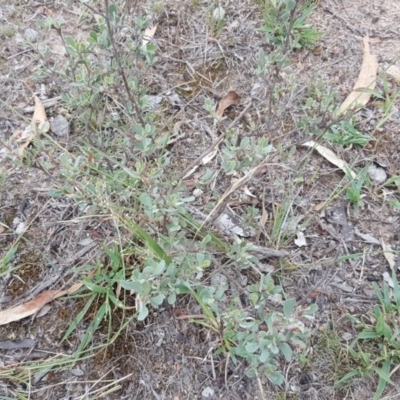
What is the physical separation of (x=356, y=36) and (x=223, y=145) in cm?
82

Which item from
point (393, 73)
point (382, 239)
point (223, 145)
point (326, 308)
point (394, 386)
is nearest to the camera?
point (394, 386)

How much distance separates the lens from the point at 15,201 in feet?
5.63

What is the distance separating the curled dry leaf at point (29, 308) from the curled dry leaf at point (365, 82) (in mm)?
1236

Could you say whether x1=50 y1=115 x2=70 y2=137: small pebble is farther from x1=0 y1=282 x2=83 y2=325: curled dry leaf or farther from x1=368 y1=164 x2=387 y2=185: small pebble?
x1=368 y1=164 x2=387 y2=185: small pebble

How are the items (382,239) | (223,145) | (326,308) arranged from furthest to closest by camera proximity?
(223,145)
(382,239)
(326,308)

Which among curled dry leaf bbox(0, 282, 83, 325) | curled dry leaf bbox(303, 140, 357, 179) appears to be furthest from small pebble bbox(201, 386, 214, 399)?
curled dry leaf bbox(303, 140, 357, 179)

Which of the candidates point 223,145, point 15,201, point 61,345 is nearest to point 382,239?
point 223,145

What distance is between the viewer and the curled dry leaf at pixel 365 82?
6.16 ft

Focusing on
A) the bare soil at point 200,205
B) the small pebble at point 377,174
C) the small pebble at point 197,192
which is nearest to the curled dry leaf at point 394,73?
the bare soil at point 200,205

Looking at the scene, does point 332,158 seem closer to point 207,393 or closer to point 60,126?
point 207,393

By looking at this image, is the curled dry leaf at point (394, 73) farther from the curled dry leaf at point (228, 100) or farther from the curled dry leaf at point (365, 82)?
the curled dry leaf at point (228, 100)

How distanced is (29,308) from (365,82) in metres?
1.51

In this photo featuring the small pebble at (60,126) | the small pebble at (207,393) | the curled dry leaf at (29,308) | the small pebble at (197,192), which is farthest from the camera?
the small pebble at (60,126)

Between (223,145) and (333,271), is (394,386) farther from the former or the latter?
(223,145)
